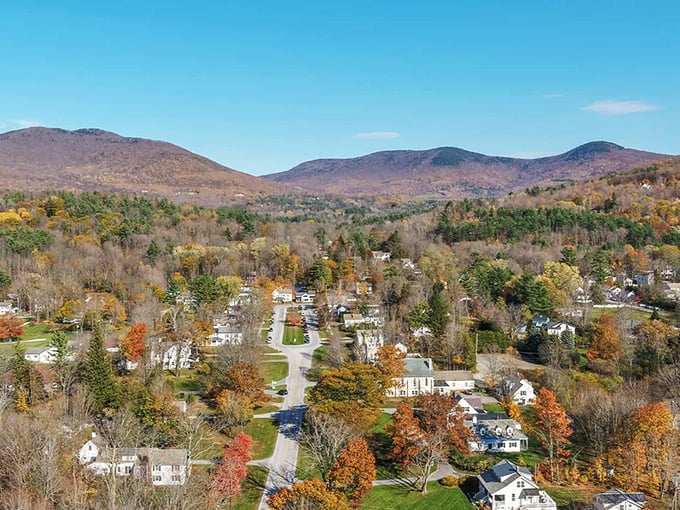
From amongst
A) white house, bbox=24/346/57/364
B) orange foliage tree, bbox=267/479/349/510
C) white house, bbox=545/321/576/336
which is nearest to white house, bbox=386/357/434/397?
white house, bbox=545/321/576/336

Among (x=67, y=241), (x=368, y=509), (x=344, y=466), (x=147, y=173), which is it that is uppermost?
(x=147, y=173)

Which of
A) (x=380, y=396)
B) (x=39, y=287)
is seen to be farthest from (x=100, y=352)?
(x=39, y=287)

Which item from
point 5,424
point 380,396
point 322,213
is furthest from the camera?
point 322,213

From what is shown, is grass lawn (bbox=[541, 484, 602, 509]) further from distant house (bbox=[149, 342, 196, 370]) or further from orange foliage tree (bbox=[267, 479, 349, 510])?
distant house (bbox=[149, 342, 196, 370])

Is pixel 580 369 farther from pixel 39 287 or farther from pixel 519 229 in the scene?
pixel 39 287

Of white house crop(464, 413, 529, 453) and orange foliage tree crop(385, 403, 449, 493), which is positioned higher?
orange foliage tree crop(385, 403, 449, 493)

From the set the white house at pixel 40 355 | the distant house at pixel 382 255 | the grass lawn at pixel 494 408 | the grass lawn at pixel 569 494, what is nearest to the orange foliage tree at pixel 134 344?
the white house at pixel 40 355

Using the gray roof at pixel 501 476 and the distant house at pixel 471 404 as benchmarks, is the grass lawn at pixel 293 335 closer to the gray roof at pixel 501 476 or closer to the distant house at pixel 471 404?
the distant house at pixel 471 404
